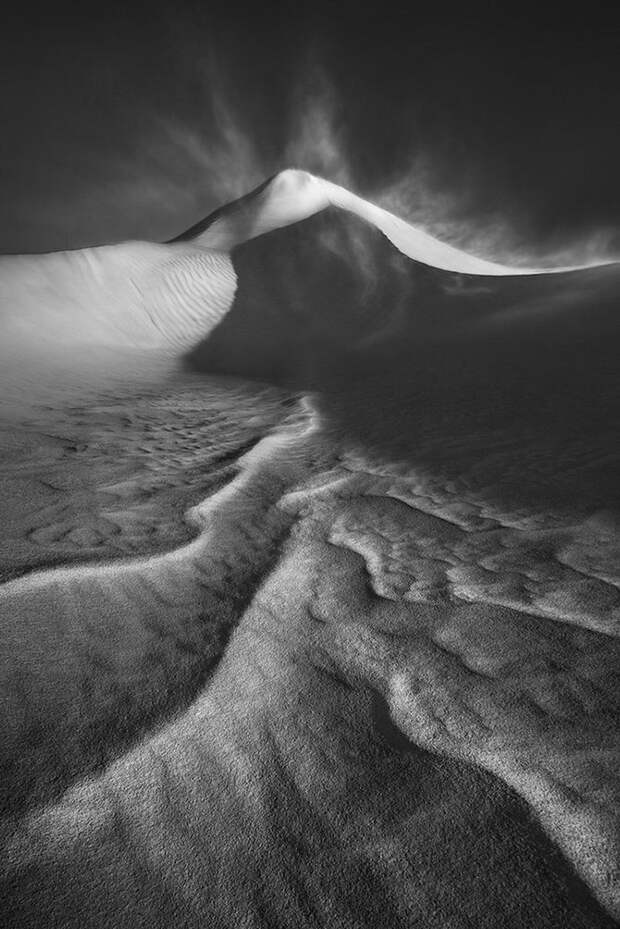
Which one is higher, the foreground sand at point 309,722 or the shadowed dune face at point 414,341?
the shadowed dune face at point 414,341

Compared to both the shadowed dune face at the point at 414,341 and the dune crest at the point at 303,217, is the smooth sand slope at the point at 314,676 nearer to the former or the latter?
the shadowed dune face at the point at 414,341

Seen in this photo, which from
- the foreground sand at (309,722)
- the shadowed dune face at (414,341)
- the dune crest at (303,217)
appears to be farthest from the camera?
Result: the dune crest at (303,217)

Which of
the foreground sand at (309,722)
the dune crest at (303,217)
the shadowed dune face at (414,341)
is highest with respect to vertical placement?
the dune crest at (303,217)

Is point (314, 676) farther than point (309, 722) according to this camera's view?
Yes

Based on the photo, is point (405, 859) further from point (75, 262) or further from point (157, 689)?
point (75, 262)

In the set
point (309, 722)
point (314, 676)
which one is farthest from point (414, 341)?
point (309, 722)

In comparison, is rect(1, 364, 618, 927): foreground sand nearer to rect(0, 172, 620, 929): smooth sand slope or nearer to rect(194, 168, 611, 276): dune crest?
rect(0, 172, 620, 929): smooth sand slope

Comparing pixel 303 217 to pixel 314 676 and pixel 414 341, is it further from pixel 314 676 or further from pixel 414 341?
pixel 314 676

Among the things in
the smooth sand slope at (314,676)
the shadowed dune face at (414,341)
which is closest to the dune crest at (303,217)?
the shadowed dune face at (414,341)

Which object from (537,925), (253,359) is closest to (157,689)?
(537,925)
